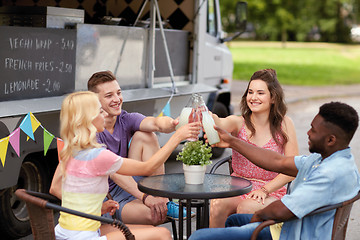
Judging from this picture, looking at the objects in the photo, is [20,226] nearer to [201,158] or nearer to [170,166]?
[201,158]

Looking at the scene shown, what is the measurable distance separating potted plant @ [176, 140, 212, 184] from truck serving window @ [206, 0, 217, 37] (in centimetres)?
496

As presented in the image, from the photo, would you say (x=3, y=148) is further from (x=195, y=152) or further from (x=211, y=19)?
(x=211, y=19)

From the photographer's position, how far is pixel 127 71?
6336 millimetres

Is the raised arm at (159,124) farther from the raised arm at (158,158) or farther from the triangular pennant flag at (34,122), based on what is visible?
the triangular pennant flag at (34,122)

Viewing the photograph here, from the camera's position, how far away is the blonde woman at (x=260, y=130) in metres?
4.18

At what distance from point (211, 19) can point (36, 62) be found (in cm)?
385

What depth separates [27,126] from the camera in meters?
4.38

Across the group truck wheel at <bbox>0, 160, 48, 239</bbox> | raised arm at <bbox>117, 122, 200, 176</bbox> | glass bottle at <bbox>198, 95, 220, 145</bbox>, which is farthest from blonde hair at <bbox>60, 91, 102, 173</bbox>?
truck wheel at <bbox>0, 160, 48, 239</bbox>

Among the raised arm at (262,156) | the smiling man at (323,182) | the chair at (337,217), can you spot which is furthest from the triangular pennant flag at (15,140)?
the chair at (337,217)

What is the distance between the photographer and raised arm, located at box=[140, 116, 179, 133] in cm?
415

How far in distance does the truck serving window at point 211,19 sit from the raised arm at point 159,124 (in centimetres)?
418

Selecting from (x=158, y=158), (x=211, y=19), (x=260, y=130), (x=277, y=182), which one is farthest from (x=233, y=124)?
(x=211, y=19)

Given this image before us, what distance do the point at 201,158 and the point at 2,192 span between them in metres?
2.06

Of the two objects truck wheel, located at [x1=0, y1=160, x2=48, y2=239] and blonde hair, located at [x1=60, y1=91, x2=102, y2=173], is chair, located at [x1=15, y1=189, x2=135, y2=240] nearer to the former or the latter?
→ blonde hair, located at [x1=60, y1=91, x2=102, y2=173]
